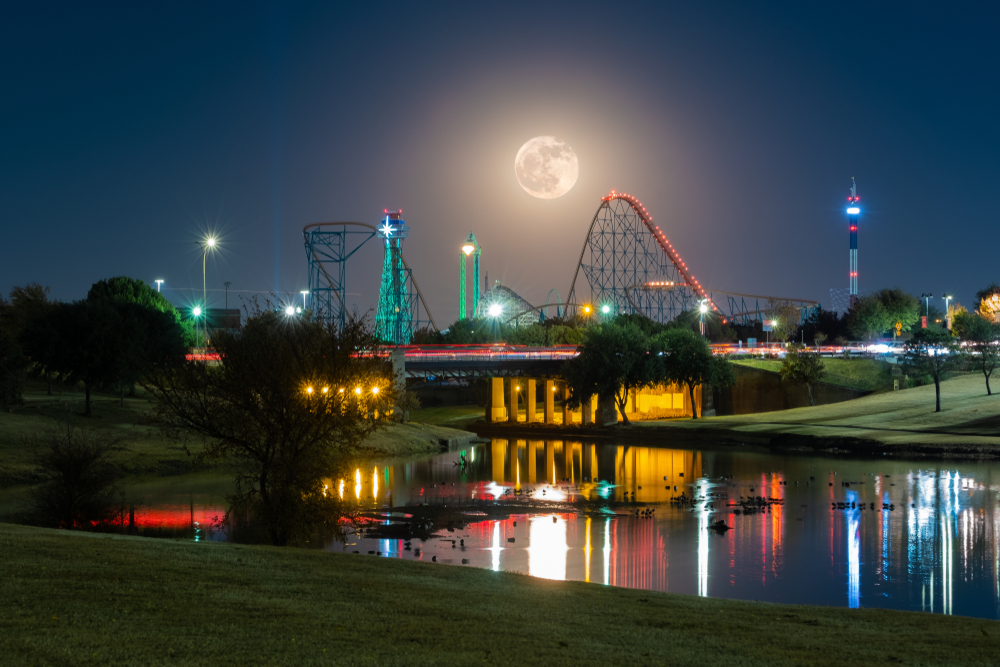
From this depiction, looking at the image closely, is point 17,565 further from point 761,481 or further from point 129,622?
point 761,481

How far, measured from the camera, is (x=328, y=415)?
26047 mm

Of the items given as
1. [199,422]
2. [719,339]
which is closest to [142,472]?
[199,422]

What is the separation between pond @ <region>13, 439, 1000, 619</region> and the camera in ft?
82.0

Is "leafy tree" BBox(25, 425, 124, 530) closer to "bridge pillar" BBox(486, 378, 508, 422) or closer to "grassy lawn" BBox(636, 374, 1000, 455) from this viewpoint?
"grassy lawn" BBox(636, 374, 1000, 455)

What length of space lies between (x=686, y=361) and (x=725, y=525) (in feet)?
187

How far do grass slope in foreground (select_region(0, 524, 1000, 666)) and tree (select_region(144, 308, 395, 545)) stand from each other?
6534 millimetres

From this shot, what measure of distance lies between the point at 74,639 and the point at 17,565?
533cm

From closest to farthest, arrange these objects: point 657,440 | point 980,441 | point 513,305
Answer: point 980,441
point 657,440
point 513,305

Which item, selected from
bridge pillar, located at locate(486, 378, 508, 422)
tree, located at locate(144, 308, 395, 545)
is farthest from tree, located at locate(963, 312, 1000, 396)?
tree, located at locate(144, 308, 395, 545)

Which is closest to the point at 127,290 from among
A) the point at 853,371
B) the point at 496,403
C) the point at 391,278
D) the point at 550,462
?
the point at 391,278

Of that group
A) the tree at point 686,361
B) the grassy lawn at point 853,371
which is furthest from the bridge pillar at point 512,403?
the grassy lawn at point 853,371

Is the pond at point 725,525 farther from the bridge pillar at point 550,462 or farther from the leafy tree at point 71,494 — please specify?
the leafy tree at point 71,494

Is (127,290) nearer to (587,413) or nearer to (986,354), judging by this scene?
(587,413)

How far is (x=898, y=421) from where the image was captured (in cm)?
7175
